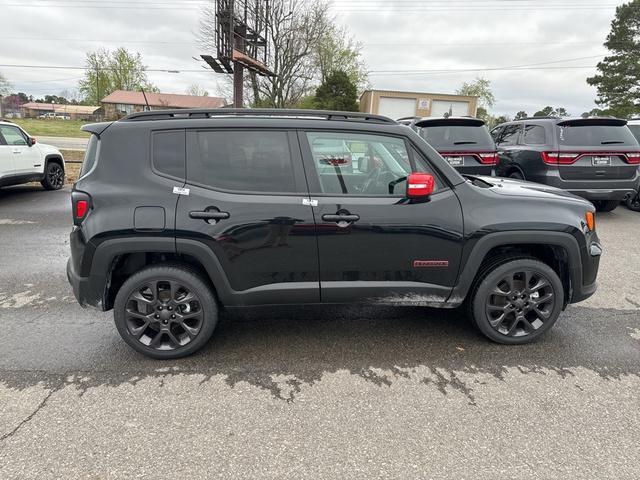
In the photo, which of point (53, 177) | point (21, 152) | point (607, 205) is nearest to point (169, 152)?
point (21, 152)

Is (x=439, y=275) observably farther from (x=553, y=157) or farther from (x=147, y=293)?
(x=553, y=157)

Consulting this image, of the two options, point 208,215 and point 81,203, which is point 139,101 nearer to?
point 81,203

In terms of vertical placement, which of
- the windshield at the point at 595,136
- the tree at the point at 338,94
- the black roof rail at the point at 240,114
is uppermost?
the tree at the point at 338,94

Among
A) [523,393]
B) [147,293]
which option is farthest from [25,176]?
[523,393]

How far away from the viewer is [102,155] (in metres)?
2.95

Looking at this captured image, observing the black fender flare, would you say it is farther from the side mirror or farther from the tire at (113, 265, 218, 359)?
the tire at (113, 265, 218, 359)

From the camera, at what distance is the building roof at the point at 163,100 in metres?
65.2

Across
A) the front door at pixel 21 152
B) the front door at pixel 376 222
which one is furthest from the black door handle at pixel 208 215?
the front door at pixel 21 152

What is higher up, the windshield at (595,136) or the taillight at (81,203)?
the windshield at (595,136)

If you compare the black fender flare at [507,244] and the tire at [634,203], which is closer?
the black fender flare at [507,244]

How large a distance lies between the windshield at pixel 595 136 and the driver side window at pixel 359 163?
5.64 m

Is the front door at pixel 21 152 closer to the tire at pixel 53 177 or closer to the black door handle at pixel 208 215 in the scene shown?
the tire at pixel 53 177

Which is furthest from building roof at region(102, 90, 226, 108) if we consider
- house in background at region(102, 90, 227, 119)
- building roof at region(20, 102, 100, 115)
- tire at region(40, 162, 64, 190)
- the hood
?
the hood

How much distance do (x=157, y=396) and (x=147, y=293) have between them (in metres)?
0.76
